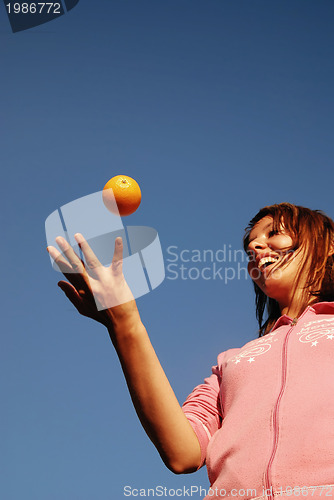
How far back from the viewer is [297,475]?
194cm

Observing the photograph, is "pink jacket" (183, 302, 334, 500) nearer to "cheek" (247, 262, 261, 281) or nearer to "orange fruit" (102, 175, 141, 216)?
"cheek" (247, 262, 261, 281)

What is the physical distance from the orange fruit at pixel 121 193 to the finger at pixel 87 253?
3.10ft

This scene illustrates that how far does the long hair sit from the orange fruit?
986 millimetres

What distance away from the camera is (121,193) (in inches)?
121

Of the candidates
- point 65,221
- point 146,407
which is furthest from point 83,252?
point 146,407

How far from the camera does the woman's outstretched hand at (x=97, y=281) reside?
214 centimetres

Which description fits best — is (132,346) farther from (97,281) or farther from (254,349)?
(254,349)

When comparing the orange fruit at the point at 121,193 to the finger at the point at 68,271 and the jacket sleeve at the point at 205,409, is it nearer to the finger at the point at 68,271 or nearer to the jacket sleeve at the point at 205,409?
the finger at the point at 68,271

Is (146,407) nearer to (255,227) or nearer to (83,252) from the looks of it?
(83,252)

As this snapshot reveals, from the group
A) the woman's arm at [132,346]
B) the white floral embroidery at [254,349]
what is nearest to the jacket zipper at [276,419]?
the white floral embroidery at [254,349]

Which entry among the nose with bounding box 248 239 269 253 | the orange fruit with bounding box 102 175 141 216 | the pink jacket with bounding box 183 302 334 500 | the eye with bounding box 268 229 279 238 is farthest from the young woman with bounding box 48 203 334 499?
the orange fruit with bounding box 102 175 141 216

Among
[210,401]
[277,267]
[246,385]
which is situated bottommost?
[210,401]

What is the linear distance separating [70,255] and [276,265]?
1476 millimetres

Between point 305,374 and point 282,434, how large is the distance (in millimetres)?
307
